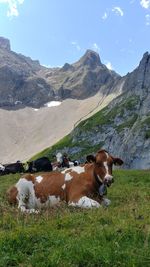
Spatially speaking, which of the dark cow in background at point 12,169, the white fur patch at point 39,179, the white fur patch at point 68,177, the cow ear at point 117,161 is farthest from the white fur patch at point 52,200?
the dark cow in background at point 12,169

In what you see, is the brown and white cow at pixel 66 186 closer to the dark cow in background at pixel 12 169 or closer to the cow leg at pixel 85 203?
the cow leg at pixel 85 203

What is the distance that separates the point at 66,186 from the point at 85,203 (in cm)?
165

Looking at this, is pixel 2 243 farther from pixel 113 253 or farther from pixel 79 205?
pixel 79 205

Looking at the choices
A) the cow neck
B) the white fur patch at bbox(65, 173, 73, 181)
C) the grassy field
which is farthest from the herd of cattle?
the grassy field

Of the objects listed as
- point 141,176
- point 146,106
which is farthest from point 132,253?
point 146,106

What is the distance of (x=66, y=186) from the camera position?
59.3ft

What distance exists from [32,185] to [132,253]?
29.8 feet

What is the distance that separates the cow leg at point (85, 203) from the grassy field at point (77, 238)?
3.80 ft

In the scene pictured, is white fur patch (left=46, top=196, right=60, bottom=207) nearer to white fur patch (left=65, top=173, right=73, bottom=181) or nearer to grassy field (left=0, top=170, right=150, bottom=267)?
white fur patch (left=65, top=173, right=73, bottom=181)

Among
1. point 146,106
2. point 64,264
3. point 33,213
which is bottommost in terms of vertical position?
point 64,264

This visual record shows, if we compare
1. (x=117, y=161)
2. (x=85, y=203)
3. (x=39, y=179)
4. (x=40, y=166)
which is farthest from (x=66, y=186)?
(x=40, y=166)

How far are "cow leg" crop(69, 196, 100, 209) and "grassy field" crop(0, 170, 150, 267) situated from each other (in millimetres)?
1157

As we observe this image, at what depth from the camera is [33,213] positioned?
1562cm

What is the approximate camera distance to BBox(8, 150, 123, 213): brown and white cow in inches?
696
